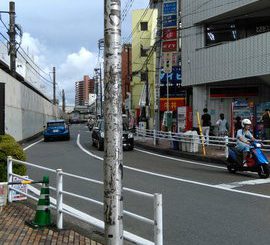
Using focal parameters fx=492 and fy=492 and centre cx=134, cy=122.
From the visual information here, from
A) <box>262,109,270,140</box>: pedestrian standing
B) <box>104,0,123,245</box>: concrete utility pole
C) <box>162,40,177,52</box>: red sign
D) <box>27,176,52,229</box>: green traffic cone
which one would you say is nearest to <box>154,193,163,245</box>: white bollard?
<box>104,0,123,245</box>: concrete utility pole

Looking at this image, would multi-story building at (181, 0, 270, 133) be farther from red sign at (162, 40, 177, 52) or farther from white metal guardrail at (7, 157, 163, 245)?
white metal guardrail at (7, 157, 163, 245)

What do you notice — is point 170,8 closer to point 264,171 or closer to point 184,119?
point 184,119

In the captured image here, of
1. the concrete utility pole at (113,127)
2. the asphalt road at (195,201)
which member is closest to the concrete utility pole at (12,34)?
the asphalt road at (195,201)

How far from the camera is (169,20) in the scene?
28516 mm

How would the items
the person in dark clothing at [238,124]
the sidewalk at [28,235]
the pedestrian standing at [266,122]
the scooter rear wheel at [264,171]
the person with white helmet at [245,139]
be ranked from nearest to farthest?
1. the sidewalk at [28,235]
2. the scooter rear wheel at [264,171]
3. the person with white helmet at [245,139]
4. the pedestrian standing at [266,122]
5. the person in dark clothing at [238,124]

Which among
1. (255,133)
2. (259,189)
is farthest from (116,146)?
(255,133)

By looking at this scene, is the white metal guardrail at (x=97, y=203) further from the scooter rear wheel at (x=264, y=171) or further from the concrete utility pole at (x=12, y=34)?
the concrete utility pole at (x=12, y=34)

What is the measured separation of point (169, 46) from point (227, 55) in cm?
351

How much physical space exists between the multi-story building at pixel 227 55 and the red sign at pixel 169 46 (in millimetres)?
1669

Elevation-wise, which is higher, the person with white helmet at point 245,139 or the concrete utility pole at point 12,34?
the concrete utility pole at point 12,34

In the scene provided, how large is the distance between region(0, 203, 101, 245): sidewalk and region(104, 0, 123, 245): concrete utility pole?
158 centimetres

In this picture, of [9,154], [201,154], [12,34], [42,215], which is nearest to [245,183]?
[9,154]

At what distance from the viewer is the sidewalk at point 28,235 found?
6883mm

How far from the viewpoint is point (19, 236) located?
7156 mm
